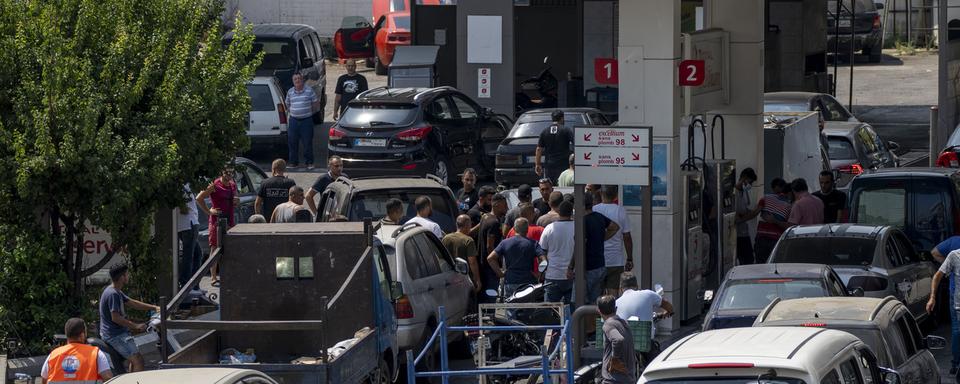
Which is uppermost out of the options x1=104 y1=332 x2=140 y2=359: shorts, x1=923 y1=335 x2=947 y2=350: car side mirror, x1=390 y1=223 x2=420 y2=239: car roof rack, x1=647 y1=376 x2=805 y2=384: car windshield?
x1=390 y1=223 x2=420 y2=239: car roof rack

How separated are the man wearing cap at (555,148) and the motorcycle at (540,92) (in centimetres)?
1061

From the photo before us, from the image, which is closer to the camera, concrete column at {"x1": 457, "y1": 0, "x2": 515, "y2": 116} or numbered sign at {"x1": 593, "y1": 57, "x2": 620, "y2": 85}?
numbered sign at {"x1": 593, "y1": 57, "x2": 620, "y2": 85}

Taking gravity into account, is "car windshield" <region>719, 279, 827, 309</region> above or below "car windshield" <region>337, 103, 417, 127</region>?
below

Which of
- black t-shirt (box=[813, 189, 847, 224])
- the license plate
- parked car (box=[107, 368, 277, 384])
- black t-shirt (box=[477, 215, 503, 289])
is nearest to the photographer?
parked car (box=[107, 368, 277, 384])

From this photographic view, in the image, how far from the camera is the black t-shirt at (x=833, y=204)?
19.0 meters

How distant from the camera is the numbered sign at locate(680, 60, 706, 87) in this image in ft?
52.9

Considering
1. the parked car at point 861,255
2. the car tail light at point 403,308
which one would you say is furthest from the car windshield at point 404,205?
the parked car at point 861,255

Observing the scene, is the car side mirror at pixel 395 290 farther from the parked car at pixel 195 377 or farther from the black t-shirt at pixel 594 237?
the parked car at pixel 195 377

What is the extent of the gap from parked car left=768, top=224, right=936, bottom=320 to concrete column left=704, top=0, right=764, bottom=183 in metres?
3.29

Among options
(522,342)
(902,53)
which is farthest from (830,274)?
(902,53)

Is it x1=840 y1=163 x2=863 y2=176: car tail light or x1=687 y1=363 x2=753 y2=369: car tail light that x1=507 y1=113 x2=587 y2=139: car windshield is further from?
x1=687 y1=363 x2=753 y2=369: car tail light

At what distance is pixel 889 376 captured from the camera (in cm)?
981

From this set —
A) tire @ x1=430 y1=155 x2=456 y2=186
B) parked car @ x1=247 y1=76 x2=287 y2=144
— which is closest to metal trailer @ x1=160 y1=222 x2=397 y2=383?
tire @ x1=430 y1=155 x2=456 y2=186

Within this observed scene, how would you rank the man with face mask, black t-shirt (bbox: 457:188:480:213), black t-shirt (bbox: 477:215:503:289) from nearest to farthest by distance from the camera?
black t-shirt (bbox: 477:215:503:289), black t-shirt (bbox: 457:188:480:213), the man with face mask
